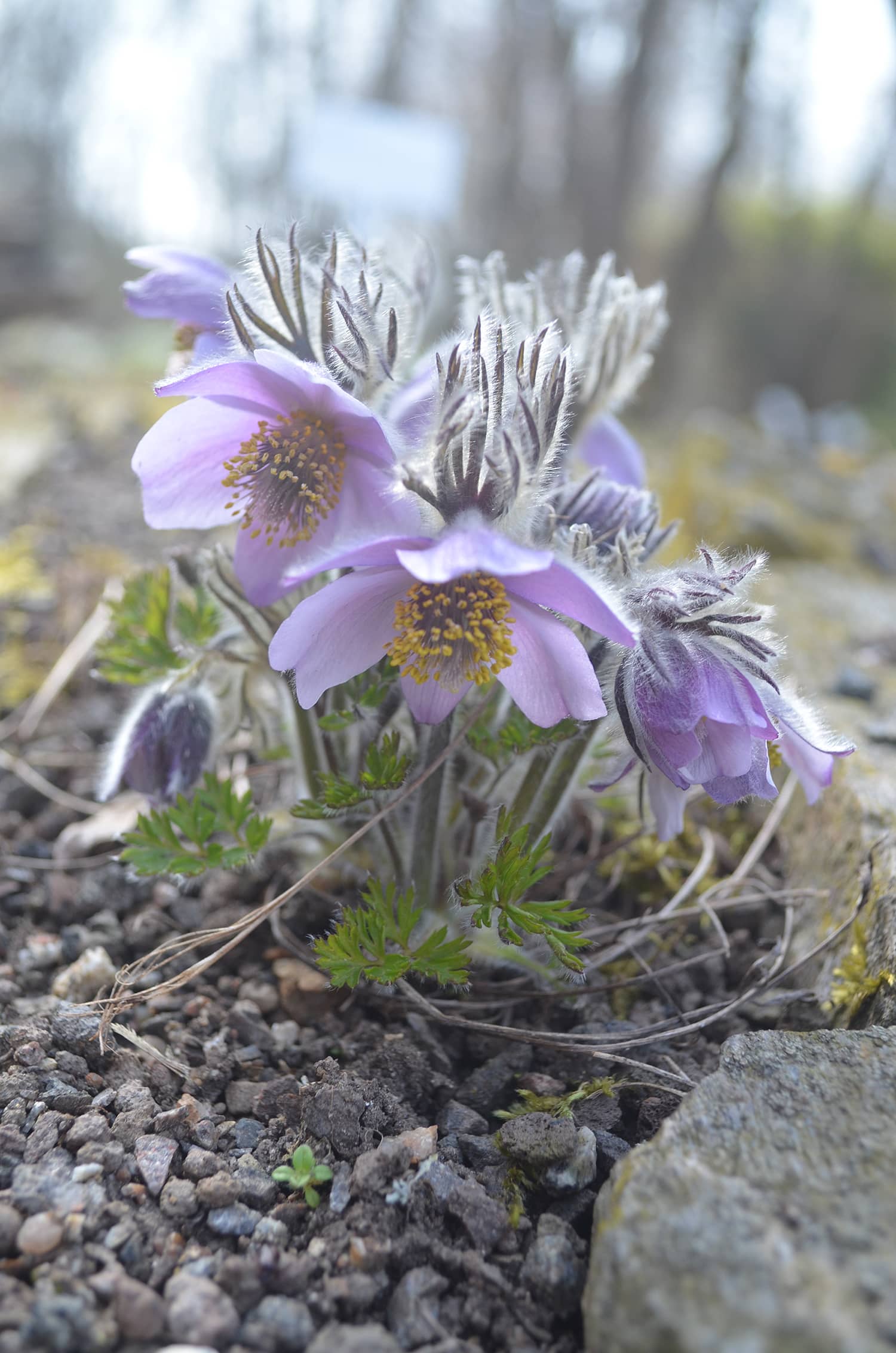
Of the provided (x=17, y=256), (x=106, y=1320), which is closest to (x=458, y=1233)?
(x=106, y=1320)

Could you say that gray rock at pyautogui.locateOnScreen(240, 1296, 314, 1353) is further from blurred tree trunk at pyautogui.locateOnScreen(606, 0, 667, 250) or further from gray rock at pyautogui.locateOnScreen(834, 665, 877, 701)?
blurred tree trunk at pyautogui.locateOnScreen(606, 0, 667, 250)

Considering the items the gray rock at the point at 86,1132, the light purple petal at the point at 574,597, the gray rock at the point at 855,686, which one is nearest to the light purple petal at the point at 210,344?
the light purple petal at the point at 574,597

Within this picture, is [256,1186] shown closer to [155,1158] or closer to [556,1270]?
[155,1158]

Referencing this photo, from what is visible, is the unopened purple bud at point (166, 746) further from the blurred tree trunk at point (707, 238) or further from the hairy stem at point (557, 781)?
the blurred tree trunk at point (707, 238)

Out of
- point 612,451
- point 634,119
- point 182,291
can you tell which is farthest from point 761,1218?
point 634,119

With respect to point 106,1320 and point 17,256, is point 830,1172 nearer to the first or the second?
point 106,1320

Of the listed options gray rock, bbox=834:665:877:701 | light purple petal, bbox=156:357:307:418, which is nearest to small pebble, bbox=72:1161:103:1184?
light purple petal, bbox=156:357:307:418
